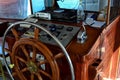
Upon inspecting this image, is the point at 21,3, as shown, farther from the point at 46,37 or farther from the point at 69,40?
the point at 69,40

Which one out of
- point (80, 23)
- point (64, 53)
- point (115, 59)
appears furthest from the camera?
point (115, 59)

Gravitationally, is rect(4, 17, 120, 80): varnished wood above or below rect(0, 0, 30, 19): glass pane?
below

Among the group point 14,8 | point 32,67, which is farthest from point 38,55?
point 14,8

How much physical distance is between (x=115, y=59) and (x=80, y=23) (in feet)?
2.16

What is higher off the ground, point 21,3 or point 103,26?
point 21,3

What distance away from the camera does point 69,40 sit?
52.0 inches

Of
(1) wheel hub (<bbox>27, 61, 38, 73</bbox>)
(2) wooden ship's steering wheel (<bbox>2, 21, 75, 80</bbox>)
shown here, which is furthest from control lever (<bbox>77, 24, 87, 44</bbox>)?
(1) wheel hub (<bbox>27, 61, 38, 73</bbox>)

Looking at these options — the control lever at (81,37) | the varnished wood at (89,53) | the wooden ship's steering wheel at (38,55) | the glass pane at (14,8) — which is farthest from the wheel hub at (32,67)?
the glass pane at (14,8)

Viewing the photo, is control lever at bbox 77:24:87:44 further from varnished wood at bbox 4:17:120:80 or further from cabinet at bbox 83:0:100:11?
cabinet at bbox 83:0:100:11

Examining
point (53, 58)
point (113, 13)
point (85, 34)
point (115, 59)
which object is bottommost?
point (115, 59)

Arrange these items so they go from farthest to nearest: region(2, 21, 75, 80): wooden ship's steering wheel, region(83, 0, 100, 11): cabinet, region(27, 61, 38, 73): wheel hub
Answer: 1. region(83, 0, 100, 11): cabinet
2. region(27, 61, 38, 73): wheel hub
3. region(2, 21, 75, 80): wooden ship's steering wheel

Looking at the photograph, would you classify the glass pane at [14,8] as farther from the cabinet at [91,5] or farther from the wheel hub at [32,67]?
the wheel hub at [32,67]

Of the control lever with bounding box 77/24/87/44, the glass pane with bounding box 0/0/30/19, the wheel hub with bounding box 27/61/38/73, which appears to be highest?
the glass pane with bounding box 0/0/30/19

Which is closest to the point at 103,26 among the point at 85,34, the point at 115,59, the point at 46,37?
the point at 85,34
